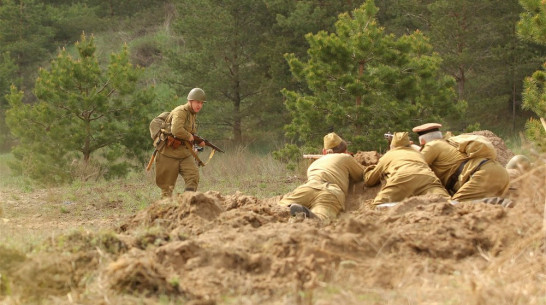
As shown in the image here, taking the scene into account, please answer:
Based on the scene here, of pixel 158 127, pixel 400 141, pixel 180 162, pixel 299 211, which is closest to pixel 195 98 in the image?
pixel 158 127

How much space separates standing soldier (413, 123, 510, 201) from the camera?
907cm

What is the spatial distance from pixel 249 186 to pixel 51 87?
216 inches

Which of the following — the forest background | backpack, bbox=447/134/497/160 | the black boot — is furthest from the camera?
the forest background

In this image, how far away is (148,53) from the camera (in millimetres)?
36406

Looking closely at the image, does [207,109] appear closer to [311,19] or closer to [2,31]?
[311,19]

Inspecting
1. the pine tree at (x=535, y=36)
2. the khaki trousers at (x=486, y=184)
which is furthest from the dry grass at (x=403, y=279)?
the pine tree at (x=535, y=36)

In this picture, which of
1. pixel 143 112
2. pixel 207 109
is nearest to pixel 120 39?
pixel 207 109

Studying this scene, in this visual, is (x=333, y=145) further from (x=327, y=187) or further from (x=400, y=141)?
(x=327, y=187)

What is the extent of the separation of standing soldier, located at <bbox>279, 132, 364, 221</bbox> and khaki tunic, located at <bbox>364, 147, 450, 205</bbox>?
20.0 inches

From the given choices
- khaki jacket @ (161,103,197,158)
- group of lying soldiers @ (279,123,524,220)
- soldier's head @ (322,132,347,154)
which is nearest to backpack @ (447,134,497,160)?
group of lying soldiers @ (279,123,524,220)

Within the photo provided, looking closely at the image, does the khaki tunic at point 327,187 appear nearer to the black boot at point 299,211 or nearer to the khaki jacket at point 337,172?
the khaki jacket at point 337,172

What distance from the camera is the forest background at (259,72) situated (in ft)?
54.3

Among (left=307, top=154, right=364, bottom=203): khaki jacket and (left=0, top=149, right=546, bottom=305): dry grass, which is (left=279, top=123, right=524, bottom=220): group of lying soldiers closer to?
(left=307, top=154, right=364, bottom=203): khaki jacket

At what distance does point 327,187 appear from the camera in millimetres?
9117
